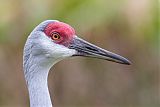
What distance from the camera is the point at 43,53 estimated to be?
18.9 ft

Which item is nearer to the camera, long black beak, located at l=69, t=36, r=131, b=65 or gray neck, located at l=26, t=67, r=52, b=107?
gray neck, located at l=26, t=67, r=52, b=107

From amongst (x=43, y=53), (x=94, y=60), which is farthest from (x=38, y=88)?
(x=94, y=60)

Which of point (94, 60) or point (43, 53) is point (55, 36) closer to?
point (43, 53)

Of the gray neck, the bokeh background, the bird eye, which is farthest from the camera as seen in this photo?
the bokeh background

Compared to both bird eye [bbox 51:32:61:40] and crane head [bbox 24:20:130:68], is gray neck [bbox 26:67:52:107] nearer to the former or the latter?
crane head [bbox 24:20:130:68]

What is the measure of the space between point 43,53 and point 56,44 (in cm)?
15

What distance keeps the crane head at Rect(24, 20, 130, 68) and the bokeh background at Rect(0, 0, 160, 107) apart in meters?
5.20

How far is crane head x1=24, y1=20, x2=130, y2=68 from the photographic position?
5.73 m

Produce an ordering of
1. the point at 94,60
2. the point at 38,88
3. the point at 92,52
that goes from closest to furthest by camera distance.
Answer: the point at 38,88, the point at 92,52, the point at 94,60

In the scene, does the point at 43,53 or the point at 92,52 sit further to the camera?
the point at 92,52

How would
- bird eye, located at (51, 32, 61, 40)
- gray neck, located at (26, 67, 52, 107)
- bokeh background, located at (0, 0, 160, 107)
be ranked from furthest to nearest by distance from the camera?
bokeh background, located at (0, 0, 160, 107) < bird eye, located at (51, 32, 61, 40) < gray neck, located at (26, 67, 52, 107)

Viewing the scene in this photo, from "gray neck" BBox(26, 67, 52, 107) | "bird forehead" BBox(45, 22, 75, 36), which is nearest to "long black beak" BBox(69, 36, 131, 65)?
"bird forehead" BBox(45, 22, 75, 36)

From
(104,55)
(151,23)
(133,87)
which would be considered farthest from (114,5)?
(104,55)

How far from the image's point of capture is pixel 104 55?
5.89 m
